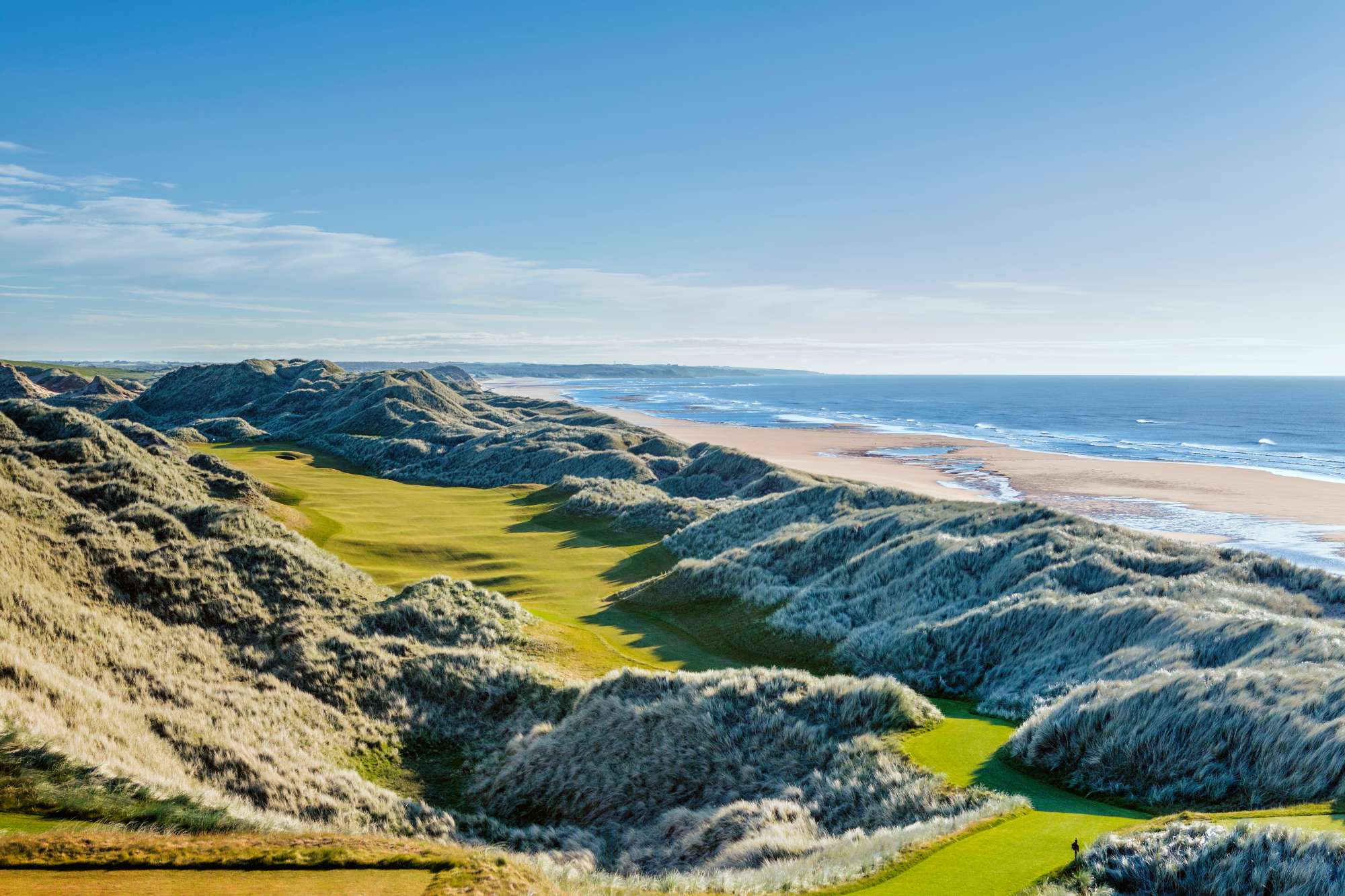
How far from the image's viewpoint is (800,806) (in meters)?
9.55

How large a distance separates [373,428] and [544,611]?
6086 centimetres

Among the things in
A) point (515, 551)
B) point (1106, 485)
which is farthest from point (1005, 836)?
point (1106, 485)

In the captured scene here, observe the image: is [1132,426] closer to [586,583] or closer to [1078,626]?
[586,583]

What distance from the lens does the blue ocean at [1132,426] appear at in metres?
39.4

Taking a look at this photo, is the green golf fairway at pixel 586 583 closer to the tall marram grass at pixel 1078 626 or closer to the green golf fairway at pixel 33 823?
the tall marram grass at pixel 1078 626

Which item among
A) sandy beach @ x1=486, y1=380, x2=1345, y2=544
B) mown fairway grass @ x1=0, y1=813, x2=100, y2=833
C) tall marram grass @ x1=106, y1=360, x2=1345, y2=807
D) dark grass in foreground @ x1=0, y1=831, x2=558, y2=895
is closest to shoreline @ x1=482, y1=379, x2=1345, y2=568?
sandy beach @ x1=486, y1=380, x2=1345, y2=544

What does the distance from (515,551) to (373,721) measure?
18.2 m

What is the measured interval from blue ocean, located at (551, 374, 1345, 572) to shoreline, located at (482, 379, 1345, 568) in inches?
10.6

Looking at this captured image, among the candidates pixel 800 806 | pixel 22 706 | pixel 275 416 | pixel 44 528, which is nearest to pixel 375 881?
pixel 22 706

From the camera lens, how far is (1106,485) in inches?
2048

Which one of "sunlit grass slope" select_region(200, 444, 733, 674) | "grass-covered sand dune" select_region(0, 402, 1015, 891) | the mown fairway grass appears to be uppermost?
the mown fairway grass

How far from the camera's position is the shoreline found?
3850 cm

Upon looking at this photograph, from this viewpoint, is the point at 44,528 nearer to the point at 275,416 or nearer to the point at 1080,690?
the point at 1080,690

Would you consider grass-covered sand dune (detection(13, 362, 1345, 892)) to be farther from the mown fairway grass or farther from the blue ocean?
the blue ocean
